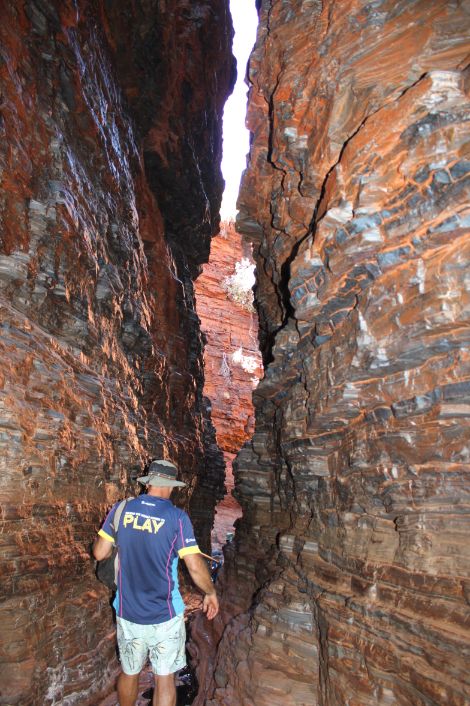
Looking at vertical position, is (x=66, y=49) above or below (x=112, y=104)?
below

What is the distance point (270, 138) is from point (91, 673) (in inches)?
349

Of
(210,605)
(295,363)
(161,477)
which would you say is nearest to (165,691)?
(210,605)

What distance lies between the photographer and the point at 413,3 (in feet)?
15.3

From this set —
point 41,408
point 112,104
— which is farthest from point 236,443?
point 41,408

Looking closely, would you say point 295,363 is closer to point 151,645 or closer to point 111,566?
point 111,566

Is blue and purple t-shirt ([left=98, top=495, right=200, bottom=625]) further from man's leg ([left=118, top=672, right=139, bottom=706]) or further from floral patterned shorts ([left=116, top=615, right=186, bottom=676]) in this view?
man's leg ([left=118, top=672, right=139, bottom=706])

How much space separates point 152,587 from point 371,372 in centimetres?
290

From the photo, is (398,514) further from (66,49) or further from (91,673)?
(66,49)

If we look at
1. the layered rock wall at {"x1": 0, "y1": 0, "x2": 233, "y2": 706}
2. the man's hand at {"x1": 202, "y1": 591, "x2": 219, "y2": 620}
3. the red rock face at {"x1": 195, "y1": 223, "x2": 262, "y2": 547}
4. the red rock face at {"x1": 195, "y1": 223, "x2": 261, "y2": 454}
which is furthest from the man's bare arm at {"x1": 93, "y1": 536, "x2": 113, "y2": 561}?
the red rock face at {"x1": 195, "y1": 223, "x2": 261, "y2": 454}

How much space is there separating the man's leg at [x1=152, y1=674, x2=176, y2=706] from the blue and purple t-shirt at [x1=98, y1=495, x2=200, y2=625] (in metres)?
0.59

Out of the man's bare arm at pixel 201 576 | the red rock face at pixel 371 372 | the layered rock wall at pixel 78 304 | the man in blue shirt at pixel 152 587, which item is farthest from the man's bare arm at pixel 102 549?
the red rock face at pixel 371 372

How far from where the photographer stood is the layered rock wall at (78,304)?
5305 mm

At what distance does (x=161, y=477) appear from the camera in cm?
444

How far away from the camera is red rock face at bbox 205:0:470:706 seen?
3521 millimetres
